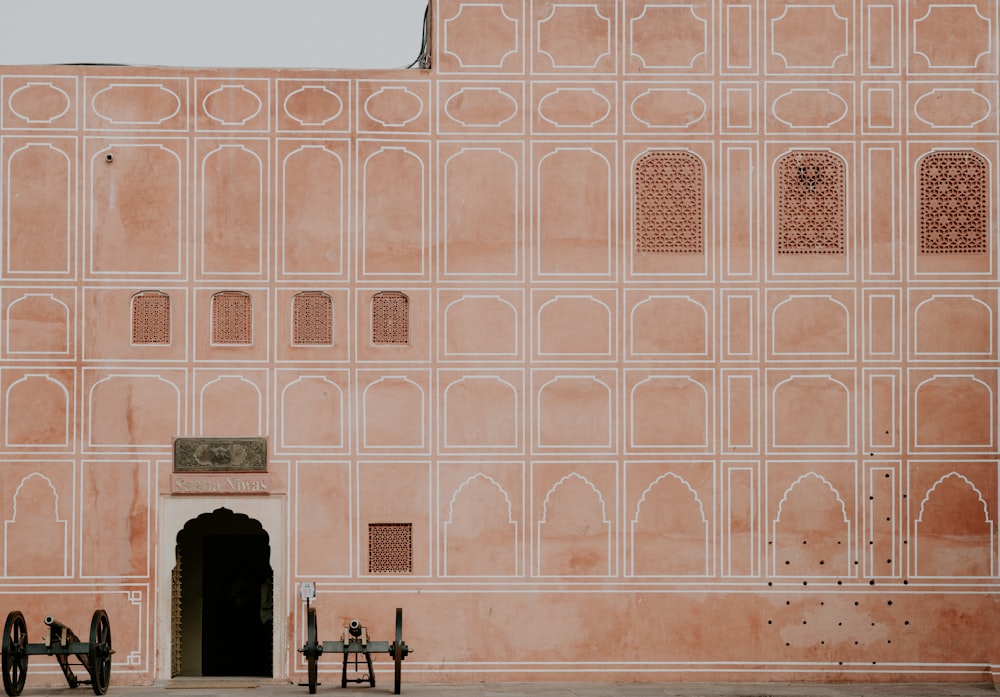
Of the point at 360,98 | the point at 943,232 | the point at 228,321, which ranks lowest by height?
the point at 228,321

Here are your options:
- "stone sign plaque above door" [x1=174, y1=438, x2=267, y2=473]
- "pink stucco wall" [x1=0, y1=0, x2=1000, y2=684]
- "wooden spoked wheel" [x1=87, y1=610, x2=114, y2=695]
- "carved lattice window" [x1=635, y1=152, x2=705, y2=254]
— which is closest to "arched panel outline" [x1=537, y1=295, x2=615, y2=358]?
"pink stucco wall" [x1=0, y1=0, x2=1000, y2=684]

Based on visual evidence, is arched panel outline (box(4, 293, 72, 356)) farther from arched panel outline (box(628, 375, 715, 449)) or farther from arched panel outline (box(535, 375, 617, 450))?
arched panel outline (box(628, 375, 715, 449))

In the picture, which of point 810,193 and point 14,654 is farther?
point 810,193

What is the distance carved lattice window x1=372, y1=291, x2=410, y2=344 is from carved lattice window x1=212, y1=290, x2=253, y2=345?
3.77 ft

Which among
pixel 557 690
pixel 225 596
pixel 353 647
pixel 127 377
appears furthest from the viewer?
pixel 225 596

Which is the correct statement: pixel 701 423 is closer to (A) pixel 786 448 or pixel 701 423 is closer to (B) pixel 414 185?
(A) pixel 786 448

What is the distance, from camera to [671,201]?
12.0m

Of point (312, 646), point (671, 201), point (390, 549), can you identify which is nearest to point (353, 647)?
point (312, 646)

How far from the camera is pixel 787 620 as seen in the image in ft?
38.4

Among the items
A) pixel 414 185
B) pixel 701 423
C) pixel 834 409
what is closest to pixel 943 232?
pixel 834 409

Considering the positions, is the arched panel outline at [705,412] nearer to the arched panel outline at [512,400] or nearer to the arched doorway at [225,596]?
the arched panel outline at [512,400]

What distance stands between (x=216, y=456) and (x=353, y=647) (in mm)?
2242

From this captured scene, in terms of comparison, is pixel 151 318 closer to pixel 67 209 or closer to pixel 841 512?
pixel 67 209

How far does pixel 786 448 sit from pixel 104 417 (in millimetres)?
6294
